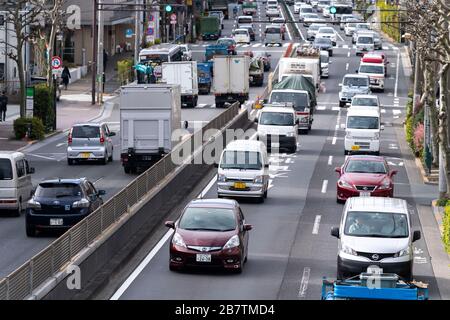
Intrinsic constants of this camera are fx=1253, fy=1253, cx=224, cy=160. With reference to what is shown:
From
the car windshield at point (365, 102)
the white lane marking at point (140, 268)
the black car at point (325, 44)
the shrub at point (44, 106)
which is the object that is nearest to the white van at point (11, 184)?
the white lane marking at point (140, 268)

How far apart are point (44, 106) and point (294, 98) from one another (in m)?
11.9

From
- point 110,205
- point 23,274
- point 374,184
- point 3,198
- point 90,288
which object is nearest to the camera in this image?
point 23,274

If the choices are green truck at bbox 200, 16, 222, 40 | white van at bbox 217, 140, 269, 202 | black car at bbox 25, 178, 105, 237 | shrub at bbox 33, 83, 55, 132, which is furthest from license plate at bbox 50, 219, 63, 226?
green truck at bbox 200, 16, 222, 40

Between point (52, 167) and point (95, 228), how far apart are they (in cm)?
2079

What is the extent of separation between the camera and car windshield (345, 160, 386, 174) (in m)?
38.5

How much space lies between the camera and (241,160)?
3800 cm

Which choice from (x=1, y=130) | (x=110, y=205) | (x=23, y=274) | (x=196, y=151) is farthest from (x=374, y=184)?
(x=1, y=130)

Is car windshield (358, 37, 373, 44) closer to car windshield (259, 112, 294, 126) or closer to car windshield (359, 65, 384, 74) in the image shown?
car windshield (359, 65, 384, 74)

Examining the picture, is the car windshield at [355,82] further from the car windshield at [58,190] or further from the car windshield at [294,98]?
the car windshield at [58,190]

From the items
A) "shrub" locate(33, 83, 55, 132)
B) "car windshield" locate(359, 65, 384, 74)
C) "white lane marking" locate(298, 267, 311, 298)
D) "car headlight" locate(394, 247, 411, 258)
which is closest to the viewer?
"white lane marking" locate(298, 267, 311, 298)

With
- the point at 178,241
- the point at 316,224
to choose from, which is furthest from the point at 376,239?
the point at 316,224

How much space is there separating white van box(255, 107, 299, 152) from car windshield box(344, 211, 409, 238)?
23706mm

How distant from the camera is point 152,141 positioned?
1722 inches

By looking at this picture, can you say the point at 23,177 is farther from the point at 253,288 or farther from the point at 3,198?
the point at 253,288
